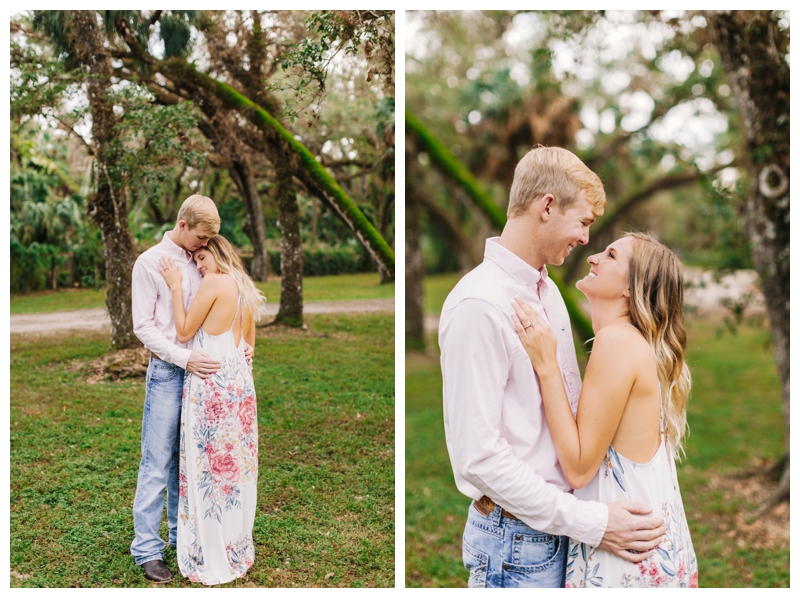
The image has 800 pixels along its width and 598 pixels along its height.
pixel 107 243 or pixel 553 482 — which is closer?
pixel 553 482

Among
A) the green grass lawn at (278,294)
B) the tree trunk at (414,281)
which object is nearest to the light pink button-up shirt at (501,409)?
the green grass lawn at (278,294)

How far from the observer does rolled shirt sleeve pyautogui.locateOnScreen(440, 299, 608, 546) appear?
75.9 inches

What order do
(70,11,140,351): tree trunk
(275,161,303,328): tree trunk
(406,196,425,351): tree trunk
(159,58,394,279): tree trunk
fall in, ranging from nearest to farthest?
(70,11,140,351): tree trunk, (159,58,394,279): tree trunk, (275,161,303,328): tree trunk, (406,196,425,351): tree trunk

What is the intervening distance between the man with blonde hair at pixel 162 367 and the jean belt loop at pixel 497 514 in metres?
1.55

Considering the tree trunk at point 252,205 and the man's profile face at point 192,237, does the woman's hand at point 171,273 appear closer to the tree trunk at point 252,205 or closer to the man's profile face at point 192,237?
the man's profile face at point 192,237

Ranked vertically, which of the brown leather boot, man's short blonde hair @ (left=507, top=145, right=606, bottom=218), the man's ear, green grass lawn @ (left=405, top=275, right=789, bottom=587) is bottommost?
green grass lawn @ (left=405, top=275, right=789, bottom=587)

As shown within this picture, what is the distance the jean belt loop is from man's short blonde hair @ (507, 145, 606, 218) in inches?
40.7

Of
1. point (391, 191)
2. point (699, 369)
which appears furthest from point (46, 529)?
point (699, 369)

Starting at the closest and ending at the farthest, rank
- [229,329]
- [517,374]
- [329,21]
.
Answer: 1. [517,374]
2. [229,329]
3. [329,21]

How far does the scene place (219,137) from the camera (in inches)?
132

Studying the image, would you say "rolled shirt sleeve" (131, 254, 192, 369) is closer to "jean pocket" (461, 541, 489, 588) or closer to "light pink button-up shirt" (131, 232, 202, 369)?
"light pink button-up shirt" (131, 232, 202, 369)

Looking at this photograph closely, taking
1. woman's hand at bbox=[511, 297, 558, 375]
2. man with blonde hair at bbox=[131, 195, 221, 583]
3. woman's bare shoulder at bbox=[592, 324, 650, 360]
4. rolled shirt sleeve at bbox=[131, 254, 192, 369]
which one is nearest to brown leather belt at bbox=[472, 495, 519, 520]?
woman's hand at bbox=[511, 297, 558, 375]

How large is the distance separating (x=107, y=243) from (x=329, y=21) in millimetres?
1691

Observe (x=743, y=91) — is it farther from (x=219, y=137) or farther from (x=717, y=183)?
(x=219, y=137)
